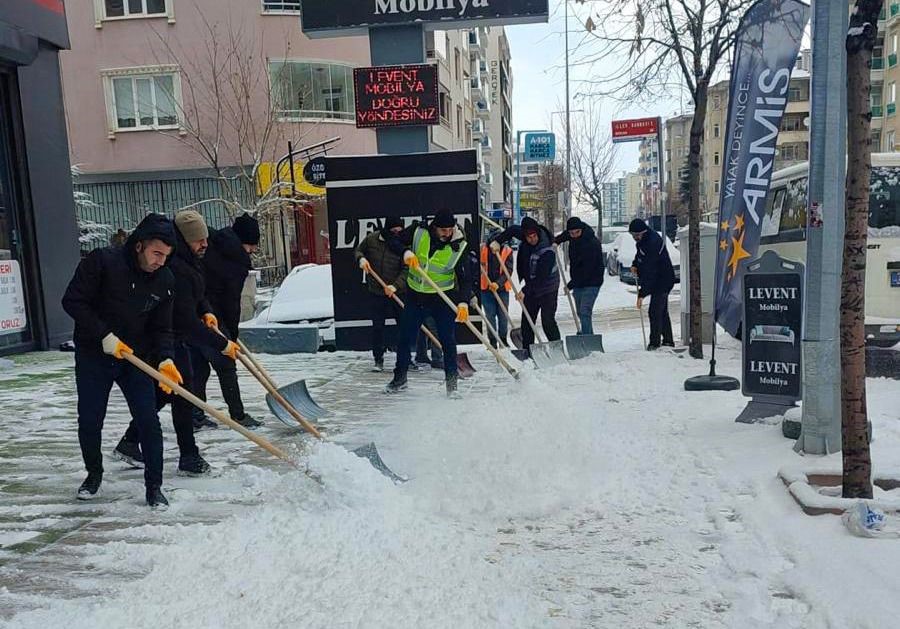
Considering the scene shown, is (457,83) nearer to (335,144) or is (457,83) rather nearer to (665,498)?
(335,144)

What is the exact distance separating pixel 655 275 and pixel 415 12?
468 centimetres

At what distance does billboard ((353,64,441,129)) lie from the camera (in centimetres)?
941

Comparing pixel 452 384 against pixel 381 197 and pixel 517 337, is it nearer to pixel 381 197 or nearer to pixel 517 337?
pixel 517 337

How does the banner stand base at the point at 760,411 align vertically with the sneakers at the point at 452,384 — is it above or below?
above

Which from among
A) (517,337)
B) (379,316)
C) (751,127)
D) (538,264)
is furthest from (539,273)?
(751,127)

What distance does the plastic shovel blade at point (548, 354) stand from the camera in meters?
8.30

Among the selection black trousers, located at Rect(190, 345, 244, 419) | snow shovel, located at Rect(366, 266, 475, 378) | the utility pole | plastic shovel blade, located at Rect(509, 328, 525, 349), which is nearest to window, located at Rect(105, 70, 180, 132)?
plastic shovel blade, located at Rect(509, 328, 525, 349)

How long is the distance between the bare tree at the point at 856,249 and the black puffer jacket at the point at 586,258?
576 cm

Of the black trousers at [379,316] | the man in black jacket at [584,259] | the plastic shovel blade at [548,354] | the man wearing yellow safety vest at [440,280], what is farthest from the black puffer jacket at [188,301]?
the man in black jacket at [584,259]

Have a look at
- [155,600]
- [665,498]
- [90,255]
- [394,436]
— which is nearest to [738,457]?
[665,498]

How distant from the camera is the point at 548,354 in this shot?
8.40m

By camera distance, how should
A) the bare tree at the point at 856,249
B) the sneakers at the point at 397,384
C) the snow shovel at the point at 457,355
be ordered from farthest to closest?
1. the snow shovel at the point at 457,355
2. the sneakers at the point at 397,384
3. the bare tree at the point at 856,249

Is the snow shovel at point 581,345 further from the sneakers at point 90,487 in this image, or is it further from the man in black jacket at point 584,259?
the sneakers at point 90,487

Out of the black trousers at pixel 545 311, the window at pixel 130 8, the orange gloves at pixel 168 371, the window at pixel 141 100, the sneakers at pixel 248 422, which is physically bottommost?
the sneakers at pixel 248 422
